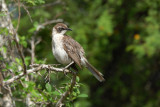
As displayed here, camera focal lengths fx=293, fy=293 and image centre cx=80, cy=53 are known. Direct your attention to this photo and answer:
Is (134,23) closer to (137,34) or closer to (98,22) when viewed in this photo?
(137,34)

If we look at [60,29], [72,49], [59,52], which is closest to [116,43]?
[60,29]

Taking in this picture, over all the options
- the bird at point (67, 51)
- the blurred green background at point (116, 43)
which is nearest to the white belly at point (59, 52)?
the bird at point (67, 51)

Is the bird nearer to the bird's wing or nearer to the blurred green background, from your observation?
the bird's wing

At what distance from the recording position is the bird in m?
4.80

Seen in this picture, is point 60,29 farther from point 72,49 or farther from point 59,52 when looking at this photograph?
point 59,52

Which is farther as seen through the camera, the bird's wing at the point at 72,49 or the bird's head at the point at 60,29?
the bird's head at the point at 60,29

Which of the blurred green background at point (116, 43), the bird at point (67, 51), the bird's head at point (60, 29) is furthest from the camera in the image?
the blurred green background at point (116, 43)

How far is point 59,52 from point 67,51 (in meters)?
0.15

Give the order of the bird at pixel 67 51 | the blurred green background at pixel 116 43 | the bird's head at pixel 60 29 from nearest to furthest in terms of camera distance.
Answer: the bird at pixel 67 51, the bird's head at pixel 60 29, the blurred green background at pixel 116 43

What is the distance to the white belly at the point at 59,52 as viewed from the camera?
15.8ft

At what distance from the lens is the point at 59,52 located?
4.82m

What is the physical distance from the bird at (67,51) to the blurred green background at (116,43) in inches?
81.0

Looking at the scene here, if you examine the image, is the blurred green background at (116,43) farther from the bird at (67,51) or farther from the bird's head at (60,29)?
the bird at (67,51)

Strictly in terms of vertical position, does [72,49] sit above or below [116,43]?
above
